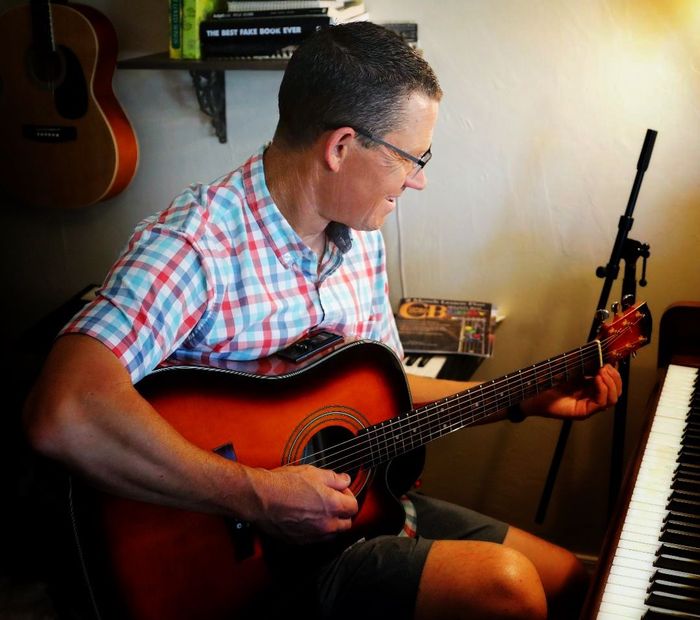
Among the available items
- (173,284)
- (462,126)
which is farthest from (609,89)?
(173,284)

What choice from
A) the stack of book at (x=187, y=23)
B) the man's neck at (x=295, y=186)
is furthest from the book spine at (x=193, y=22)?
the man's neck at (x=295, y=186)

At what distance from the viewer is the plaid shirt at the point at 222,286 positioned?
118 cm

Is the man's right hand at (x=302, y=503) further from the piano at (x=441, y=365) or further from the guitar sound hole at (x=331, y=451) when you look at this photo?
the piano at (x=441, y=365)

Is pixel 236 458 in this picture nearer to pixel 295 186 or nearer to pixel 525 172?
pixel 295 186

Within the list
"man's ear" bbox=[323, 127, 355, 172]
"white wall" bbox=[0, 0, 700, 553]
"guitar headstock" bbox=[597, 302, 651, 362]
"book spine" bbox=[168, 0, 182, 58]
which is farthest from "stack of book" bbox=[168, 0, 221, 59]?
"guitar headstock" bbox=[597, 302, 651, 362]

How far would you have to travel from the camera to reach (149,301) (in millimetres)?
1192

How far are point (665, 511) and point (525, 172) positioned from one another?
1035mm

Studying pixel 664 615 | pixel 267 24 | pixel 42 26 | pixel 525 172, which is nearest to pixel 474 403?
pixel 664 615

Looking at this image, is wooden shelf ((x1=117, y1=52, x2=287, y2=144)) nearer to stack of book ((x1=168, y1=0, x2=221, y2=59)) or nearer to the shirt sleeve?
stack of book ((x1=168, y1=0, x2=221, y2=59))

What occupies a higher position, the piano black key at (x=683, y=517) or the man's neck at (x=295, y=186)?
the man's neck at (x=295, y=186)

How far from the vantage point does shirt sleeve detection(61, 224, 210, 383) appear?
1156 millimetres

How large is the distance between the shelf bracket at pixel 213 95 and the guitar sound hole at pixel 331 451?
3.70 feet

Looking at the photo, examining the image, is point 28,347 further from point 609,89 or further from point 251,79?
point 609,89

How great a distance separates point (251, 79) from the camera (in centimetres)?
215
